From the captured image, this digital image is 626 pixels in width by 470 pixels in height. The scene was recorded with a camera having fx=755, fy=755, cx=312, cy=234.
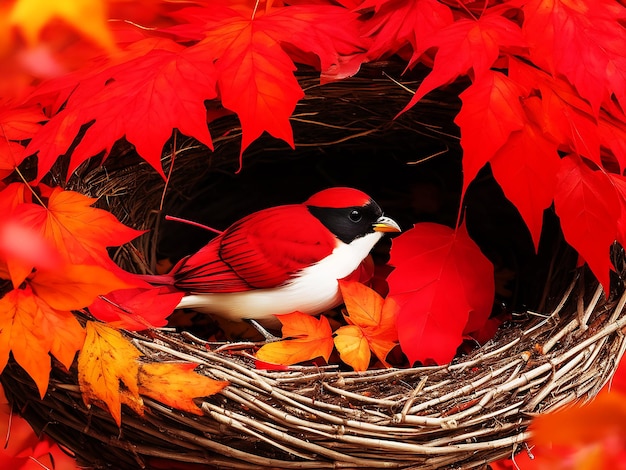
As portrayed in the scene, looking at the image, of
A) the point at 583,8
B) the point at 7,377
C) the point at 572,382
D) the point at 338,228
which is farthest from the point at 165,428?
the point at 583,8

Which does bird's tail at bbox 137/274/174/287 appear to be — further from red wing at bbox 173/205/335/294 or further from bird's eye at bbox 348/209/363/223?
bird's eye at bbox 348/209/363/223

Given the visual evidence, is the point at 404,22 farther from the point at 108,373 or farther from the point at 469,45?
the point at 108,373

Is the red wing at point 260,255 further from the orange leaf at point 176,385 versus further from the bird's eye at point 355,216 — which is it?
the orange leaf at point 176,385

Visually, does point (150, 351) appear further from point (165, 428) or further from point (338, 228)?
point (338, 228)

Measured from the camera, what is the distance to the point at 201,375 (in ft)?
2.52

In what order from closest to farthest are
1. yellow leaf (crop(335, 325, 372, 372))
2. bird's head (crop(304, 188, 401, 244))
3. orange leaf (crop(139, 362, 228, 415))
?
orange leaf (crop(139, 362, 228, 415)), yellow leaf (crop(335, 325, 372, 372)), bird's head (crop(304, 188, 401, 244))

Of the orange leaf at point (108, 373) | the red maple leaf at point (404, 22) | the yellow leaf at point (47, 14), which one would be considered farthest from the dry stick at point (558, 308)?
the yellow leaf at point (47, 14)

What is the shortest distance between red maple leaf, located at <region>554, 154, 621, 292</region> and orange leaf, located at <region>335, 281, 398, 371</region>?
225 mm

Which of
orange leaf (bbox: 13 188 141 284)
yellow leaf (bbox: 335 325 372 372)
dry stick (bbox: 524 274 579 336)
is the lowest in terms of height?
yellow leaf (bbox: 335 325 372 372)

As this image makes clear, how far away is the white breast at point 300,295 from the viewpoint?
3.13 ft

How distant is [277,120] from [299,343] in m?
0.26

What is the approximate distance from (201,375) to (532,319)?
0.45 meters

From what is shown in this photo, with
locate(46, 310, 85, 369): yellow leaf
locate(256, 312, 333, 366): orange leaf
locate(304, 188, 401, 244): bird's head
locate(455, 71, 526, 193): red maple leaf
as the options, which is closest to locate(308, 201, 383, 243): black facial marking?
locate(304, 188, 401, 244): bird's head

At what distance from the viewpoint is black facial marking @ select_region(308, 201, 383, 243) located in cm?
98
